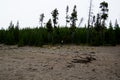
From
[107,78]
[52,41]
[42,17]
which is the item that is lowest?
[107,78]

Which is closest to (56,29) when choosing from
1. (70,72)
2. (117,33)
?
(117,33)

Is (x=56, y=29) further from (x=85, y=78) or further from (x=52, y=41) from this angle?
(x=85, y=78)

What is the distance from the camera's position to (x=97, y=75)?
57.1ft

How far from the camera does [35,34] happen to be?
61188mm

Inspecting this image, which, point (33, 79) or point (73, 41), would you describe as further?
point (73, 41)

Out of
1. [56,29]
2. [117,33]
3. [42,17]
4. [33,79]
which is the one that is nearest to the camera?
[33,79]

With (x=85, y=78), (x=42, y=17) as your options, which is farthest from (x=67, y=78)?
(x=42, y=17)

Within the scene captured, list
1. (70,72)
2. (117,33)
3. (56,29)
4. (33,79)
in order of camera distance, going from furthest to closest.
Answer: (56,29), (117,33), (70,72), (33,79)

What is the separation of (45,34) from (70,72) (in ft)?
149

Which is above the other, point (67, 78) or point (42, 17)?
point (42, 17)

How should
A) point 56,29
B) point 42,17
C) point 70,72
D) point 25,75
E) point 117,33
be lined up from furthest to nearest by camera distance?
1. point 42,17
2. point 56,29
3. point 117,33
4. point 70,72
5. point 25,75

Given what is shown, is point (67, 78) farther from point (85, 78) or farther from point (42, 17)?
point (42, 17)

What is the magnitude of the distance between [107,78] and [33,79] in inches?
234

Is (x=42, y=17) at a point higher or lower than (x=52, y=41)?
higher
